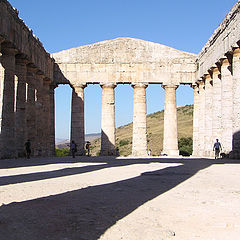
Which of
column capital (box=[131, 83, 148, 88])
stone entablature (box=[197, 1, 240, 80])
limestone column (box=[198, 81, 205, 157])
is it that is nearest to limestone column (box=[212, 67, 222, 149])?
stone entablature (box=[197, 1, 240, 80])

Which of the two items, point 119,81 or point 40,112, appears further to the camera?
point 119,81

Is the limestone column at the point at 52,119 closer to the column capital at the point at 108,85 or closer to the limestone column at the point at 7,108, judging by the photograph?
the column capital at the point at 108,85

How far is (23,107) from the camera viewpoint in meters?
29.3

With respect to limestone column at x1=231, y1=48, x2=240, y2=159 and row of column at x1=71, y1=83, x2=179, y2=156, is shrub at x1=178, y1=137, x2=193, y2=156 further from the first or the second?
limestone column at x1=231, y1=48, x2=240, y2=159

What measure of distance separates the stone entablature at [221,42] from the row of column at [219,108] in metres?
0.53

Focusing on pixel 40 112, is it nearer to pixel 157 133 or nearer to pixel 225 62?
pixel 225 62

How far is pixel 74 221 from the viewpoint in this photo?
6.48 metres

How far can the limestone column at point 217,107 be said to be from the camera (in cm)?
3084

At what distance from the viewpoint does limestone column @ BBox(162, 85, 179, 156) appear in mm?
37344

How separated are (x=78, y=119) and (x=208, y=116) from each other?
12.5 metres

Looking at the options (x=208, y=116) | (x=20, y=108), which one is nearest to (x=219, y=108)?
(x=208, y=116)

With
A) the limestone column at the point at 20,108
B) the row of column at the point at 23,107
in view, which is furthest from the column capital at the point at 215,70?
the limestone column at the point at 20,108

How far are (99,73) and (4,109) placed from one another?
48.0 feet

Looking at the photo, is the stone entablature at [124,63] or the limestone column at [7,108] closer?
the limestone column at [7,108]
